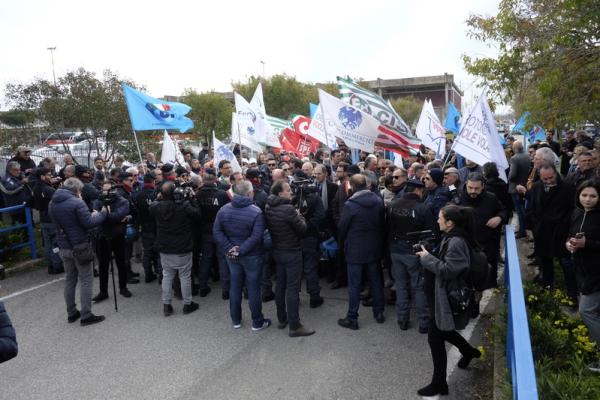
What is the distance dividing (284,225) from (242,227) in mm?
543

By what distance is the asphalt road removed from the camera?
14.9 feet

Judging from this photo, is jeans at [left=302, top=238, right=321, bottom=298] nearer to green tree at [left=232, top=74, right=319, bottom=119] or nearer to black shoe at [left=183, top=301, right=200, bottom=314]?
black shoe at [left=183, top=301, right=200, bottom=314]

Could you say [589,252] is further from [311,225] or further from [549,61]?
[549,61]

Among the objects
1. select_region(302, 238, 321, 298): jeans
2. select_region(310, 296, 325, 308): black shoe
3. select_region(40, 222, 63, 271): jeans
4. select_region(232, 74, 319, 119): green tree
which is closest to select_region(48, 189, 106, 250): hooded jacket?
select_region(40, 222, 63, 271): jeans

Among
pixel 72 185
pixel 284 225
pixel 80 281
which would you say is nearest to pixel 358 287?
pixel 284 225

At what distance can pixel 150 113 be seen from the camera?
8.97 m

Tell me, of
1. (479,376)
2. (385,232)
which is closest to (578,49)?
(385,232)

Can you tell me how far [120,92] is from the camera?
15.1 metres

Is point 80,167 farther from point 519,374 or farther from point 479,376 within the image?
point 519,374

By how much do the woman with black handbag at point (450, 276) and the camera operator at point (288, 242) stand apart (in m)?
1.95

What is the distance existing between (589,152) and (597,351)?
353cm

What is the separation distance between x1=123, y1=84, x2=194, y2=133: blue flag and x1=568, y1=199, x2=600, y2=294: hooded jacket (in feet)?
23.9

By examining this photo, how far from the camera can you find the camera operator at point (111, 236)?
6922 millimetres

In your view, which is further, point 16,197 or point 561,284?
point 16,197
